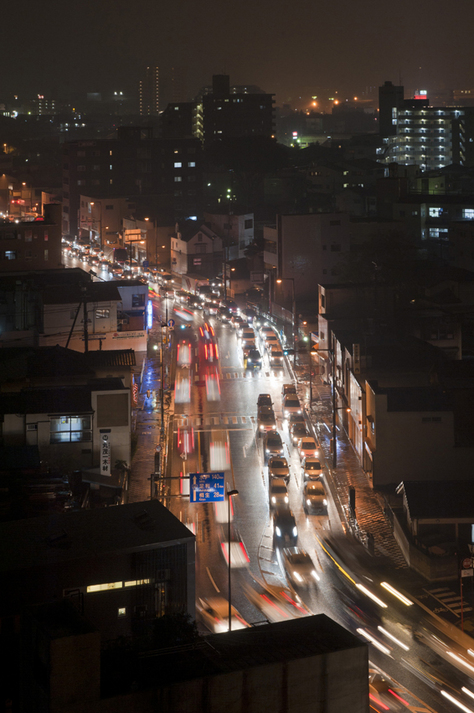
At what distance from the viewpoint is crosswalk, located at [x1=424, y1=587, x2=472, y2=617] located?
1702cm

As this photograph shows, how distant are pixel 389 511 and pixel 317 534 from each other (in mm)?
2348

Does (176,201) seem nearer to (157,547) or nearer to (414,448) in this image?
(414,448)

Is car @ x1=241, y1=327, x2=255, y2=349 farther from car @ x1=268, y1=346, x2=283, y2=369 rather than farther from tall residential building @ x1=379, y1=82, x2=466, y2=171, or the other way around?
tall residential building @ x1=379, y1=82, x2=466, y2=171

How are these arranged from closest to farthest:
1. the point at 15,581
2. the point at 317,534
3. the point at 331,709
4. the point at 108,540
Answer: the point at 331,709 → the point at 15,581 → the point at 108,540 → the point at 317,534

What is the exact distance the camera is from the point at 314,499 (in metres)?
22.5

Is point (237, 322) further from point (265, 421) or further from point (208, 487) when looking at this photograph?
point (208, 487)

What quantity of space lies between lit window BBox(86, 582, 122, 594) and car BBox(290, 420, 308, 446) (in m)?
14.4

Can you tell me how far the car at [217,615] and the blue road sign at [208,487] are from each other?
2.82 meters

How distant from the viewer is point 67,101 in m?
197

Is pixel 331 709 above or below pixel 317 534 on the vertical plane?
above

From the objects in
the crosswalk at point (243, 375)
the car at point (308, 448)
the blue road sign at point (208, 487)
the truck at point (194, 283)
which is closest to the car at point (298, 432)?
the car at point (308, 448)

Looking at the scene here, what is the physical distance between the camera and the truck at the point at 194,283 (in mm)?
54237

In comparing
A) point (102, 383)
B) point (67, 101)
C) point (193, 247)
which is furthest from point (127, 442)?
point (67, 101)

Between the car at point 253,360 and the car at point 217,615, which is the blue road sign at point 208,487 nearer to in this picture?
the car at point 217,615
